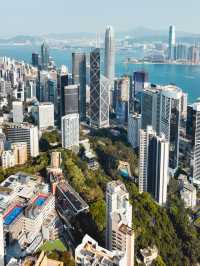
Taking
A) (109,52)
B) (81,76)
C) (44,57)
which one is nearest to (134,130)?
(81,76)

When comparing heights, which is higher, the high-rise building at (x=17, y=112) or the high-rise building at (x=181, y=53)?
the high-rise building at (x=181, y=53)

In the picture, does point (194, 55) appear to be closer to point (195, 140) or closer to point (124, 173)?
point (195, 140)

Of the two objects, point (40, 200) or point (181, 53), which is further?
point (181, 53)

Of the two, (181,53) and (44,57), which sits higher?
(181,53)

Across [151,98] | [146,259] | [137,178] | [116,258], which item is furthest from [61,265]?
[151,98]

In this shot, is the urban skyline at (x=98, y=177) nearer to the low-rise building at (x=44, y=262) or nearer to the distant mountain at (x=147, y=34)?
the low-rise building at (x=44, y=262)

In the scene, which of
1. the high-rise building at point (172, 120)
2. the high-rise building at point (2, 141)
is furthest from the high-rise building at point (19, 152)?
the high-rise building at point (172, 120)

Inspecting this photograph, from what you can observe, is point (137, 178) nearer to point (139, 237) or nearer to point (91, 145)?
point (91, 145)
